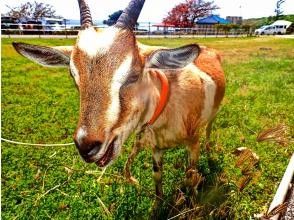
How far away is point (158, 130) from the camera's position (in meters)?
3.68

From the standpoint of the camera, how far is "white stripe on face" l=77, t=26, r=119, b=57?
2565mm

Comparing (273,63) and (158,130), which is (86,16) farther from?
(273,63)

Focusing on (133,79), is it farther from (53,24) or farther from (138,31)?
(53,24)

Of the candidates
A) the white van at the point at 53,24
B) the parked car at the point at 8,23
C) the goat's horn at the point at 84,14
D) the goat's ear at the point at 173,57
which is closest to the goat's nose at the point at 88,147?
the goat's ear at the point at 173,57

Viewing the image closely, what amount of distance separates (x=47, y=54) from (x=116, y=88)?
805 mm

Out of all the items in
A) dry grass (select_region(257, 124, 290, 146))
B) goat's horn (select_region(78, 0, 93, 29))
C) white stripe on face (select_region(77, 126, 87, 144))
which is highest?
goat's horn (select_region(78, 0, 93, 29))

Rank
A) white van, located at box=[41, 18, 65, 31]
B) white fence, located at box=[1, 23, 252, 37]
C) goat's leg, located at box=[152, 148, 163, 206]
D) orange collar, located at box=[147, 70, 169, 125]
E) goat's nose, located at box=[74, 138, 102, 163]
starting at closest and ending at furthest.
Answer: goat's nose, located at box=[74, 138, 102, 163] < orange collar, located at box=[147, 70, 169, 125] < goat's leg, located at box=[152, 148, 163, 206] < white fence, located at box=[1, 23, 252, 37] < white van, located at box=[41, 18, 65, 31]

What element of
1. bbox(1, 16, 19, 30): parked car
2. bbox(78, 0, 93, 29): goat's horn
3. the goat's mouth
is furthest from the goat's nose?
bbox(1, 16, 19, 30): parked car

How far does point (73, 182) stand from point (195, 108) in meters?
1.87

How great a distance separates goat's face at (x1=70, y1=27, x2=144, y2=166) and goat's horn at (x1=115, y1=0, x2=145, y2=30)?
0.06 metres

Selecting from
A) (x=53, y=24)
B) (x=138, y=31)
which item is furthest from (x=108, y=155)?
(x=53, y=24)

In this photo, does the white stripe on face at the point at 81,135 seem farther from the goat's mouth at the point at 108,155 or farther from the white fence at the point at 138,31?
the white fence at the point at 138,31

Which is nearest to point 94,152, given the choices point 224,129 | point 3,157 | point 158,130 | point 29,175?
point 158,130

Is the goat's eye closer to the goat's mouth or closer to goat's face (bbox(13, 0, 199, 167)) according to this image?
goat's face (bbox(13, 0, 199, 167))
